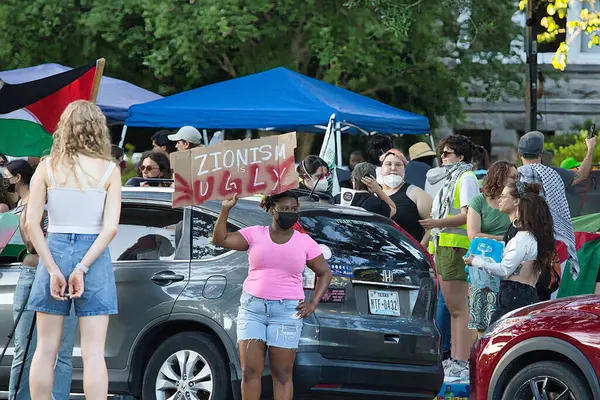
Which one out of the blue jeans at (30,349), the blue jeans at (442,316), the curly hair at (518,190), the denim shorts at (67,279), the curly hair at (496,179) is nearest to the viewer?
the denim shorts at (67,279)

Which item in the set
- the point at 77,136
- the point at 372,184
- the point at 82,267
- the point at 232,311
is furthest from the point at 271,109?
the point at 82,267

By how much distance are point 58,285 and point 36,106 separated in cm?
339

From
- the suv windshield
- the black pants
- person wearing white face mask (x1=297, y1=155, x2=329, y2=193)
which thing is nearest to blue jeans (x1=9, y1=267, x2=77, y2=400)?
the suv windshield

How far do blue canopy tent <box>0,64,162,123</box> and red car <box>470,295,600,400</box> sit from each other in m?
9.85

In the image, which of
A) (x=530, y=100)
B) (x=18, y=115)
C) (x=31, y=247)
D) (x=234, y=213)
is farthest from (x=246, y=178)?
(x=530, y=100)

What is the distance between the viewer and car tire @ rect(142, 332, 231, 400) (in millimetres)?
9375

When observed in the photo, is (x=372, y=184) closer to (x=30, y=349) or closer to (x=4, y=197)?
(x=4, y=197)

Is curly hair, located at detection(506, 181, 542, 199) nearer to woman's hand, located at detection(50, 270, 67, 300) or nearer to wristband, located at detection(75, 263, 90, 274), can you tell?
wristband, located at detection(75, 263, 90, 274)

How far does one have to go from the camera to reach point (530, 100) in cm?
1585

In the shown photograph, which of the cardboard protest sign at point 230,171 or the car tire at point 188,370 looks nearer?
the cardboard protest sign at point 230,171

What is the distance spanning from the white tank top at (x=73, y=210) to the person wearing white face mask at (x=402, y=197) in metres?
4.65

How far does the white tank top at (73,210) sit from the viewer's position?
7.88m

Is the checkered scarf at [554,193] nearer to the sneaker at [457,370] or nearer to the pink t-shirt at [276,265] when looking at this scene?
the sneaker at [457,370]

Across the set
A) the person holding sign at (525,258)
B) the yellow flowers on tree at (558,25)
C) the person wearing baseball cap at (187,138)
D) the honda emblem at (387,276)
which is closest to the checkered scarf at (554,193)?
the person holding sign at (525,258)
